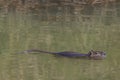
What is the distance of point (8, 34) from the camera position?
9344mm

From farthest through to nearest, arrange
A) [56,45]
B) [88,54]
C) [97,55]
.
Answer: [56,45], [88,54], [97,55]

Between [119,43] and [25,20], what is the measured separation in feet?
9.61

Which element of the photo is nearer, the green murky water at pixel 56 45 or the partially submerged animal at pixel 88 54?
the green murky water at pixel 56 45

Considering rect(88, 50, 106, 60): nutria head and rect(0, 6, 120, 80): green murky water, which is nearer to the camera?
rect(0, 6, 120, 80): green murky water

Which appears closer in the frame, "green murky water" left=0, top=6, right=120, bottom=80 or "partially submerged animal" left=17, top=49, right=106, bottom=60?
"green murky water" left=0, top=6, right=120, bottom=80

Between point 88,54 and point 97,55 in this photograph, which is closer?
point 97,55

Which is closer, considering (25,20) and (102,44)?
(102,44)

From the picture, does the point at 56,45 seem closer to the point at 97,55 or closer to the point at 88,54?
the point at 88,54

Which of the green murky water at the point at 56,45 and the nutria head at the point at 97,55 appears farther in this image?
the nutria head at the point at 97,55

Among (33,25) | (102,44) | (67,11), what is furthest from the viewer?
(67,11)

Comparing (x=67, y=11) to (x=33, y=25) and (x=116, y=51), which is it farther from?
(x=116, y=51)

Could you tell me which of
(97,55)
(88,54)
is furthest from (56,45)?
(97,55)

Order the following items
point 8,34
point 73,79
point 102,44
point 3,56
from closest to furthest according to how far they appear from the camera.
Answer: point 73,79 < point 3,56 < point 102,44 < point 8,34

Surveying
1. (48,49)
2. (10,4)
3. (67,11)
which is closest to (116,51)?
(48,49)
